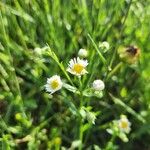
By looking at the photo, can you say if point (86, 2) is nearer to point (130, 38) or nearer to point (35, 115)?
point (130, 38)

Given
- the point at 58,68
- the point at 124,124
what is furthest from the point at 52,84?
the point at 124,124

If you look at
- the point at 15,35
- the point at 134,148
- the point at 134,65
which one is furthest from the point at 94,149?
the point at 15,35

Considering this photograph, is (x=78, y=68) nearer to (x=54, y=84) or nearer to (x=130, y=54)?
(x=54, y=84)

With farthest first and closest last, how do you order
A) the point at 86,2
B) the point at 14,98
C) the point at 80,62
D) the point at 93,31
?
the point at 86,2 → the point at 93,31 → the point at 14,98 → the point at 80,62

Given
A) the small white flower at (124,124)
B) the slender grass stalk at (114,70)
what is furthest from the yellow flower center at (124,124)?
the slender grass stalk at (114,70)

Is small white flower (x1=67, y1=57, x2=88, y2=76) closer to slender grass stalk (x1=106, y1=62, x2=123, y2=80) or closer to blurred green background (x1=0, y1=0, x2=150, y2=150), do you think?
blurred green background (x1=0, y1=0, x2=150, y2=150)

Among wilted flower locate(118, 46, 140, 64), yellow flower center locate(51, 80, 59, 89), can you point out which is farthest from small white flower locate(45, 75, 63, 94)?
wilted flower locate(118, 46, 140, 64)

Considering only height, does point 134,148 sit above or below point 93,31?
below
